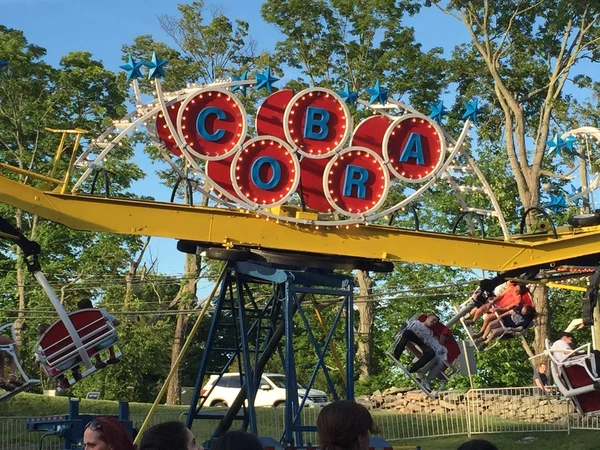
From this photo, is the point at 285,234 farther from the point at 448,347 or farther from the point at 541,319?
the point at 541,319

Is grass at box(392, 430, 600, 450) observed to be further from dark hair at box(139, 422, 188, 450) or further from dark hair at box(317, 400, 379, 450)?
dark hair at box(139, 422, 188, 450)

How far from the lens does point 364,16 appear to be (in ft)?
107

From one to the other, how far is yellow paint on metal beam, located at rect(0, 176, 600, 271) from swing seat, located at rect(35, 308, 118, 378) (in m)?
1.03

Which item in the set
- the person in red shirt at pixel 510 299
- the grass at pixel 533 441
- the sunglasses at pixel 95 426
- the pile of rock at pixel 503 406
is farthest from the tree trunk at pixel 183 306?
the sunglasses at pixel 95 426

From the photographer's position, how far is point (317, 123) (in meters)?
12.4

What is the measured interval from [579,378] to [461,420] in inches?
303

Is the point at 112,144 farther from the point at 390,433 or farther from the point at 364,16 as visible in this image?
the point at 364,16

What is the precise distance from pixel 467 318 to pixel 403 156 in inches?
108

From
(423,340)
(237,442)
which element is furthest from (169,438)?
(423,340)

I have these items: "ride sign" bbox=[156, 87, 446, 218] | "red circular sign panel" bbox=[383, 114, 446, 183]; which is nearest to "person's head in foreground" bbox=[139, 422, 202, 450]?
"ride sign" bbox=[156, 87, 446, 218]

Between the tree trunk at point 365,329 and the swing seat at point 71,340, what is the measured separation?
2055cm

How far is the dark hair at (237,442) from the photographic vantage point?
378cm

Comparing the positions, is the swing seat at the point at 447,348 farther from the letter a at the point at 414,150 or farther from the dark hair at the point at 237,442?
the dark hair at the point at 237,442

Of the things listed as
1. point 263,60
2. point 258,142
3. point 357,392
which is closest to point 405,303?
point 357,392
